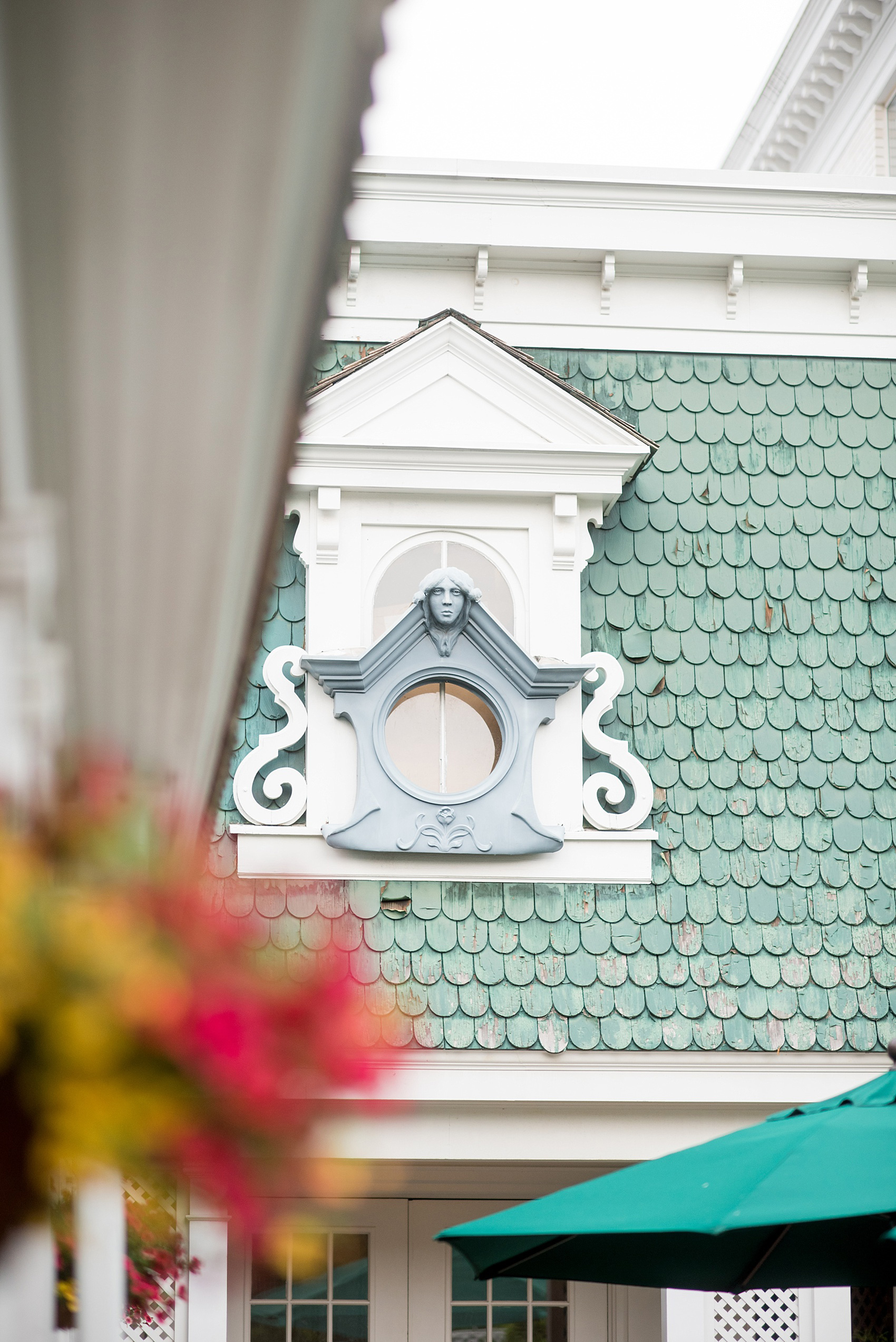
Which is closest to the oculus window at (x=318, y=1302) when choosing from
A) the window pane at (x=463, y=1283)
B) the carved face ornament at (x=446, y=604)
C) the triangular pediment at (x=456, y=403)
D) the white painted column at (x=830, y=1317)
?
the window pane at (x=463, y=1283)

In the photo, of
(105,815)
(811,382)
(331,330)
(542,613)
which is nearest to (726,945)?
(542,613)

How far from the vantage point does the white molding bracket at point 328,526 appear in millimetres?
5879

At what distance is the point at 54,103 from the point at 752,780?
521 centimetres

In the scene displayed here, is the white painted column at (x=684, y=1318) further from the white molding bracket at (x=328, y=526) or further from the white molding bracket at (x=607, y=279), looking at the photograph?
the white molding bracket at (x=607, y=279)

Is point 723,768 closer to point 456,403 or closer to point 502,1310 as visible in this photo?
point 456,403

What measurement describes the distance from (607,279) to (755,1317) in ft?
15.1

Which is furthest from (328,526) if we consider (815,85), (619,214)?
(815,85)

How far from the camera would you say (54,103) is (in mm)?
898

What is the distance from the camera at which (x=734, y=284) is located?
618 centimetres

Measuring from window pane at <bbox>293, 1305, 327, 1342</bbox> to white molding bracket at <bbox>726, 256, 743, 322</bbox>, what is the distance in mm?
4986

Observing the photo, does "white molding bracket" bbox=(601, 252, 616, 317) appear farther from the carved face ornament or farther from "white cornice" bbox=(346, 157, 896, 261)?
the carved face ornament

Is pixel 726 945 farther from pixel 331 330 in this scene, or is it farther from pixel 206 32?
pixel 206 32

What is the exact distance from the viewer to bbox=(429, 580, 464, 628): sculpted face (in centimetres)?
570

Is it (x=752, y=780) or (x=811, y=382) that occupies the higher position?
(x=811, y=382)
